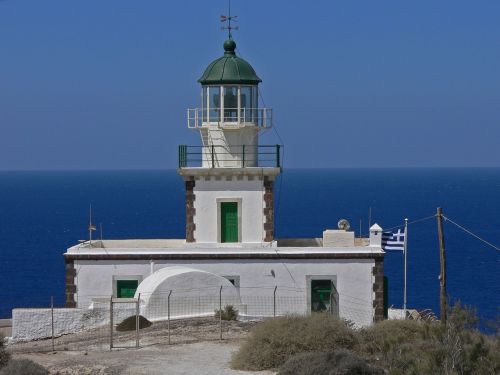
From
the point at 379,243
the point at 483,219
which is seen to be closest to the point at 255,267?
the point at 379,243

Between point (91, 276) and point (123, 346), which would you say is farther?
point (91, 276)

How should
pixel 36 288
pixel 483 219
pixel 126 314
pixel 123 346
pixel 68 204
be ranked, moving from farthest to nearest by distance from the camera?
1. pixel 68 204
2. pixel 483 219
3. pixel 36 288
4. pixel 126 314
5. pixel 123 346

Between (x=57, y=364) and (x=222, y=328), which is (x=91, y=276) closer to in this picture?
(x=222, y=328)

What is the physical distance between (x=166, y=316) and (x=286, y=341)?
773cm

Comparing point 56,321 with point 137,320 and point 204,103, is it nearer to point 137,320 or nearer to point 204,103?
point 137,320

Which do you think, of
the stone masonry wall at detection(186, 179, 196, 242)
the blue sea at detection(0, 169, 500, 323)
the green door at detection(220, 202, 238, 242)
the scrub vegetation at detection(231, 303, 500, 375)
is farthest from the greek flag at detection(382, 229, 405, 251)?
the scrub vegetation at detection(231, 303, 500, 375)

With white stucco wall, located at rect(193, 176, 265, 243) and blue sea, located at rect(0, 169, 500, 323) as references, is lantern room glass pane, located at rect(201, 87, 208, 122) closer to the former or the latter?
white stucco wall, located at rect(193, 176, 265, 243)

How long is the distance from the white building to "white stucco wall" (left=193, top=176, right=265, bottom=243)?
0.10ft

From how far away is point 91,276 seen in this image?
3341 cm

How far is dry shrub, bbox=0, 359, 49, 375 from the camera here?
21906 millimetres

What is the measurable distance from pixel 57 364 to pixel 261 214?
11197 millimetres

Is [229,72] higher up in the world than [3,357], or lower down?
higher up

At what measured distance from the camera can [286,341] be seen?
2364 centimetres

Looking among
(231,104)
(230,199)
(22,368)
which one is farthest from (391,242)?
(22,368)
